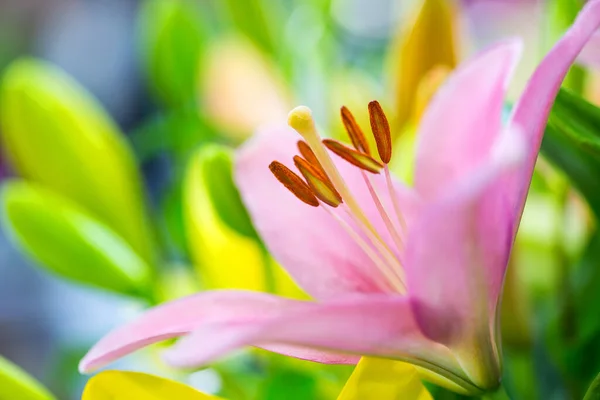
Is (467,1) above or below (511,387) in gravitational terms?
above

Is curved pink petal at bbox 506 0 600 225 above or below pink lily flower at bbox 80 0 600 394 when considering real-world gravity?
above

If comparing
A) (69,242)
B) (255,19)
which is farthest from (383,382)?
(255,19)

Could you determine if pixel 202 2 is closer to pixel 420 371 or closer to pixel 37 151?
pixel 37 151

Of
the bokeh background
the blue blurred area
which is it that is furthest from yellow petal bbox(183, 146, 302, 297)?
the blue blurred area

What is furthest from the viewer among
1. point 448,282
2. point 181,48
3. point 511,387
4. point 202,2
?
point 202,2

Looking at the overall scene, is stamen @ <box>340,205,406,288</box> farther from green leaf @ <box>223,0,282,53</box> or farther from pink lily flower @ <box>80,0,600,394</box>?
green leaf @ <box>223,0,282,53</box>

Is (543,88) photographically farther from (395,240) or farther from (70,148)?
(70,148)

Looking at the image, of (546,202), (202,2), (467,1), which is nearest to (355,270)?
(546,202)

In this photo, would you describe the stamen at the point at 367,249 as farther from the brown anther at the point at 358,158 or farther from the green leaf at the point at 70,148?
the green leaf at the point at 70,148
